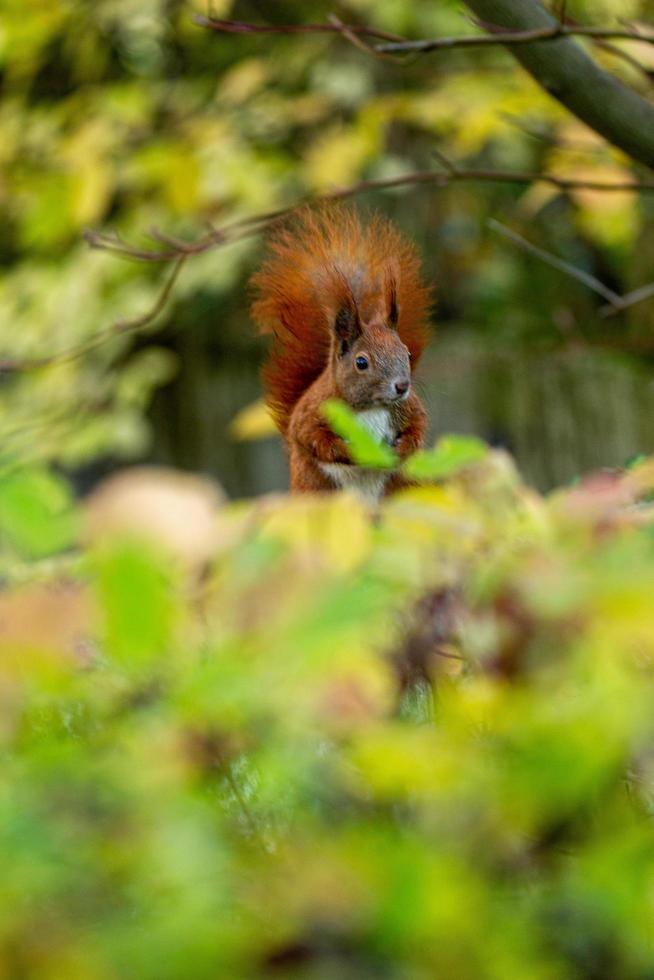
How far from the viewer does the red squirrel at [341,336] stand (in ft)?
4.25

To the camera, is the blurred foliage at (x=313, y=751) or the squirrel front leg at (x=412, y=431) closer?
the blurred foliage at (x=313, y=751)

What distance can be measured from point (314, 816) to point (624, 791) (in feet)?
0.45

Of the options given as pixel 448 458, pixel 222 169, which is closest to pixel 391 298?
pixel 448 458

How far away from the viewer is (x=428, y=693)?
56cm

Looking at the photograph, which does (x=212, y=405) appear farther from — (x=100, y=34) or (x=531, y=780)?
(x=531, y=780)

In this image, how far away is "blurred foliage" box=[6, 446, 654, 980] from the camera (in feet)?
1.05

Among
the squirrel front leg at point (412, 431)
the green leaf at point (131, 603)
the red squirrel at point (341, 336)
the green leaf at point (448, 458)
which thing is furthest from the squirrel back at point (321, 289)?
the green leaf at point (131, 603)

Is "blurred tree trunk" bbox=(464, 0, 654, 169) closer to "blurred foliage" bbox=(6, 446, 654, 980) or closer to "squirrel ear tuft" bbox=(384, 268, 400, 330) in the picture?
"squirrel ear tuft" bbox=(384, 268, 400, 330)

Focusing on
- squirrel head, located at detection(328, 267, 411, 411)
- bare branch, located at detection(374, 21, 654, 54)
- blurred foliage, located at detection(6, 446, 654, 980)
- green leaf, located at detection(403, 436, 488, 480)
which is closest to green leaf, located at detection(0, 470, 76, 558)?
blurred foliage, located at detection(6, 446, 654, 980)

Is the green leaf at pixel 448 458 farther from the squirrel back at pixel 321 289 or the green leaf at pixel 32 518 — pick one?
the squirrel back at pixel 321 289

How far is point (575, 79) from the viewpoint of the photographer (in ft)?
3.79

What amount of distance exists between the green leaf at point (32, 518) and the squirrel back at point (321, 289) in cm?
97

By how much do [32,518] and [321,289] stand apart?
100cm

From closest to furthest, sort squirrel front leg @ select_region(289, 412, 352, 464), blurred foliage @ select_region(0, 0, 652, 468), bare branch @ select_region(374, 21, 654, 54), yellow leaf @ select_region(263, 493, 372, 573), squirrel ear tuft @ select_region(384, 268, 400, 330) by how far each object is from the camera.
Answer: yellow leaf @ select_region(263, 493, 372, 573) < bare branch @ select_region(374, 21, 654, 54) < squirrel front leg @ select_region(289, 412, 352, 464) < squirrel ear tuft @ select_region(384, 268, 400, 330) < blurred foliage @ select_region(0, 0, 652, 468)
